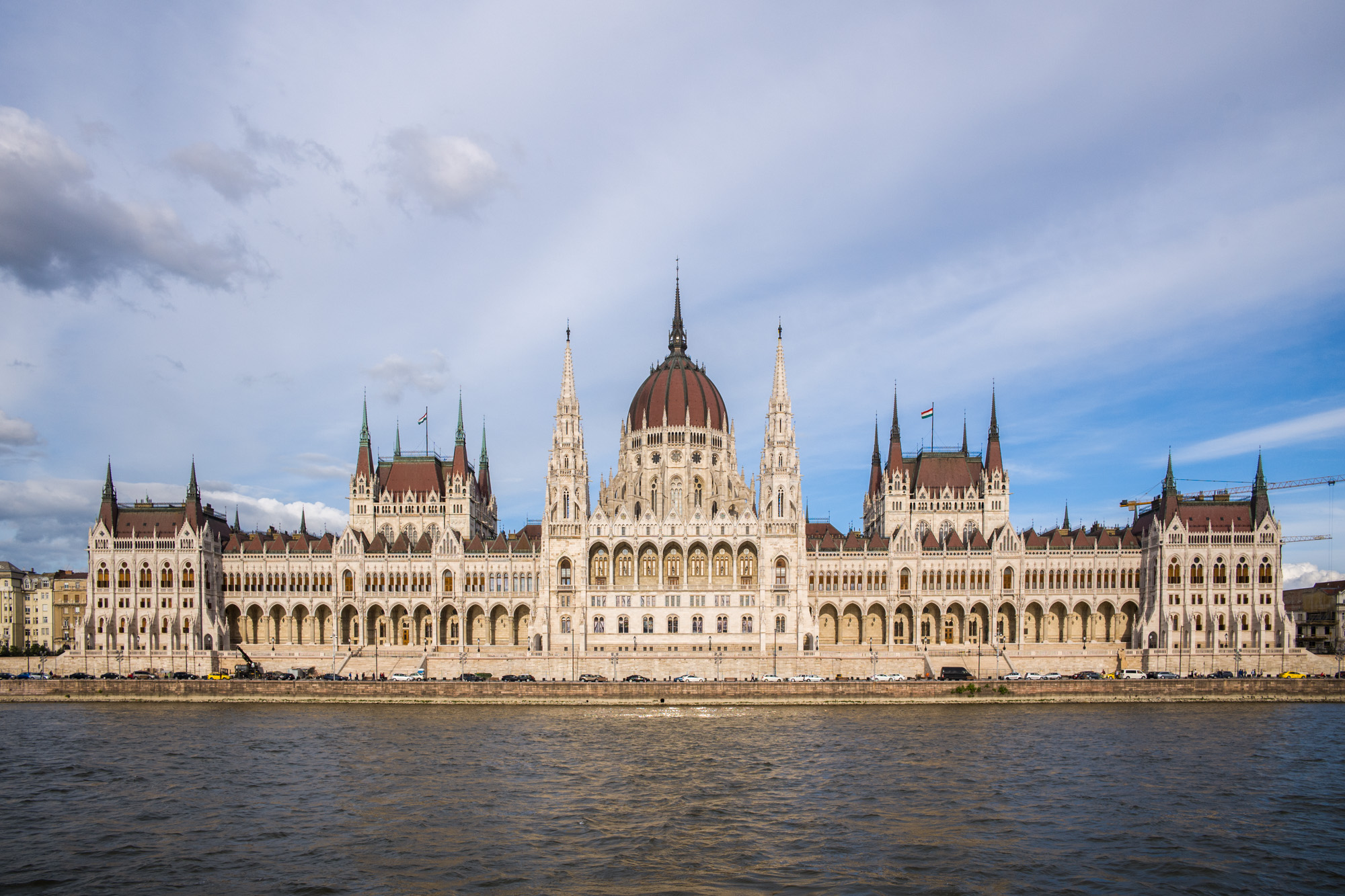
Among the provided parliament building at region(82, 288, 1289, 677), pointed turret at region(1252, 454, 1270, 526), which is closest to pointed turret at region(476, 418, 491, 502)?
parliament building at region(82, 288, 1289, 677)

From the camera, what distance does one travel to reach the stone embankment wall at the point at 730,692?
3250 inches

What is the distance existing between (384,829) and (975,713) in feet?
162

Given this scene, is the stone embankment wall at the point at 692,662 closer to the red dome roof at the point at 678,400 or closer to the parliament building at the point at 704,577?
the parliament building at the point at 704,577

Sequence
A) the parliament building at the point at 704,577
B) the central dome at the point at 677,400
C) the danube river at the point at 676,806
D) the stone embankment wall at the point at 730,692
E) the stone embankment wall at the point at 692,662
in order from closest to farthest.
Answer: the danube river at the point at 676,806 < the stone embankment wall at the point at 730,692 < the stone embankment wall at the point at 692,662 < the parliament building at the point at 704,577 < the central dome at the point at 677,400

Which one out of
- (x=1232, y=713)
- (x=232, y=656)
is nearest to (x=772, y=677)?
(x=1232, y=713)

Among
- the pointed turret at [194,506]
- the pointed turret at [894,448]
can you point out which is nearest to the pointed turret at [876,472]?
the pointed turret at [894,448]

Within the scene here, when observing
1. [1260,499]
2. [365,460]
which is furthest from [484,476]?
[1260,499]

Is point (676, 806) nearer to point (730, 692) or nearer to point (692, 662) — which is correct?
point (730, 692)

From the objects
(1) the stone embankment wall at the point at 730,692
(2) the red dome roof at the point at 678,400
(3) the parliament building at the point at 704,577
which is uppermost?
(2) the red dome roof at the point at 678,400

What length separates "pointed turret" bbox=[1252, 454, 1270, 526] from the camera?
328 feet

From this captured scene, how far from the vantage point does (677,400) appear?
11494 centimetres

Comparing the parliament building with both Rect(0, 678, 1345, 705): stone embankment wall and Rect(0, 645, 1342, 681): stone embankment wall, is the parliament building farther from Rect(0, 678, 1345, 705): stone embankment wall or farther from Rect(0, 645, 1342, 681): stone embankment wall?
Rect(0, 678, 1345, 705): stone embankment wall

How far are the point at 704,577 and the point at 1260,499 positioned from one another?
183ft

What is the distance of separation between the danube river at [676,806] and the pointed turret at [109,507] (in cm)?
3666
